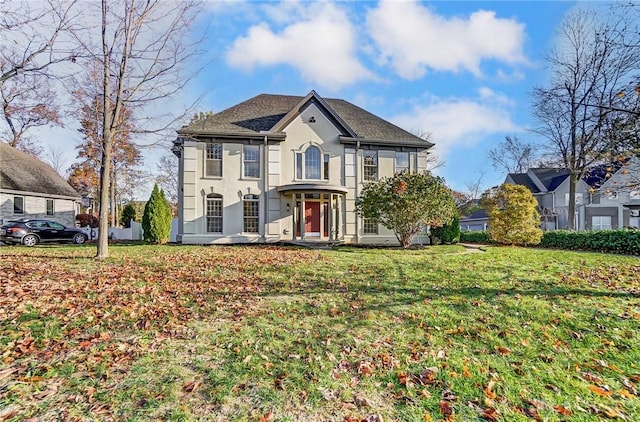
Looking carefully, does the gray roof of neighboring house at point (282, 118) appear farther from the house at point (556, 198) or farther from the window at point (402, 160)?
the house at point (556, 198)

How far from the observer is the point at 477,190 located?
45.4 metres

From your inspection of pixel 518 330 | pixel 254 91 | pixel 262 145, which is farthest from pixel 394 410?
pixel 254 91

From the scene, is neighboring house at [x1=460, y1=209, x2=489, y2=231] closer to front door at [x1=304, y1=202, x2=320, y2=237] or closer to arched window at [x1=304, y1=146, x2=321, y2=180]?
front door at [x1=304, y1=202, x2=320, y2=237]

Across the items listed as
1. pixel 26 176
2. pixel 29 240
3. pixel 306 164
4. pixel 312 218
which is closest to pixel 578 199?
pixel 312 218

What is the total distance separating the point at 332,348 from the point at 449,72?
43.8 ft

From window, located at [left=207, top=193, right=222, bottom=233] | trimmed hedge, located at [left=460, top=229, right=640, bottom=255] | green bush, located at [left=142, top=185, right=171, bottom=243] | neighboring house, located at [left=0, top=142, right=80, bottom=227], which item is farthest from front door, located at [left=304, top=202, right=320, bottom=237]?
neighboring house, located at [left=0, top=142, right=80, bottom=227]

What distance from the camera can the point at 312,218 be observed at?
1784cm

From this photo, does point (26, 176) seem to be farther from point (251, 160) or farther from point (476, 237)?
point (476, 237)

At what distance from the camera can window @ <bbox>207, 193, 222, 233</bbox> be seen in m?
16.9

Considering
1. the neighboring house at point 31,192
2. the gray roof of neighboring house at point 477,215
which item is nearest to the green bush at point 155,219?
the neighboring house at point 31,192

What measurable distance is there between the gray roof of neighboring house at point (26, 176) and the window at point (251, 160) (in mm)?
15809

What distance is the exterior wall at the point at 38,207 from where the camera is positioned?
2042 centimetres

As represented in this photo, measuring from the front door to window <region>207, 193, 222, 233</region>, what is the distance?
449 centimetres

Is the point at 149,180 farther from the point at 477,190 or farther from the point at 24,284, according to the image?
the point at 477,190
